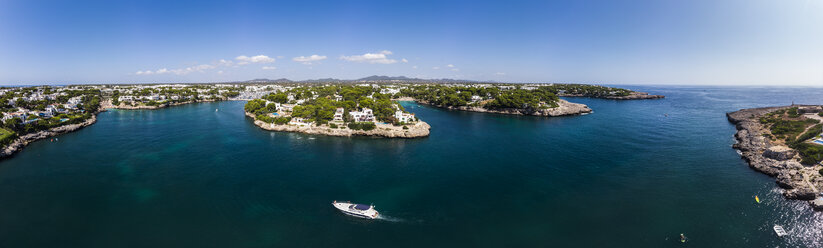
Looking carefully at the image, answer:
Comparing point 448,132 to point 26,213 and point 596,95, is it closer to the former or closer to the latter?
point 26,213

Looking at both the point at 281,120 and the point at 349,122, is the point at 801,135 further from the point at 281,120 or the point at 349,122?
the point at 281,120

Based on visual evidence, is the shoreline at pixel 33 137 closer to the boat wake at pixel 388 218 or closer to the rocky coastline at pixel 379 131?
the rocky coastline at pixel 379 131

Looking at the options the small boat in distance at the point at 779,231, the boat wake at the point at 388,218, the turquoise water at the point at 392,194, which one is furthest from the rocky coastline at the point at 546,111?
the boat wake at the point at 388,218

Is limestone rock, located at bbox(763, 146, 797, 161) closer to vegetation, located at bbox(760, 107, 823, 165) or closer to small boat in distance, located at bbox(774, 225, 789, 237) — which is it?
vegetation, located at bbox(760, 107, 823, 165)

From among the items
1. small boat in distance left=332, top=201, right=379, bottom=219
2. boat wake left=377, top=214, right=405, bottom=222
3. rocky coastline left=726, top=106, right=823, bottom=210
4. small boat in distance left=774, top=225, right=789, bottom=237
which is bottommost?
boat wake left=377, top=214, right=405, bottom=222

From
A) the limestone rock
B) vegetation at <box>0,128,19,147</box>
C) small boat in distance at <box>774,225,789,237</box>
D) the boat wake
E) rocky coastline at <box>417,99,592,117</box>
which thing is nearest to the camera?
small boat in distance at <box>774,225,789,237</box>

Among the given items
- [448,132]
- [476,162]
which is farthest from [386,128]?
[476,162]

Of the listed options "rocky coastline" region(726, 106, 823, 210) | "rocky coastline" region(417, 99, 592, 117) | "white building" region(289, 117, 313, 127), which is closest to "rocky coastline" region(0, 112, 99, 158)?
"white building" region(289, 117, 313, 127)
